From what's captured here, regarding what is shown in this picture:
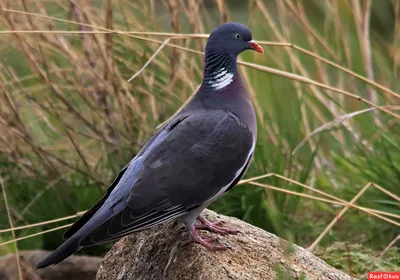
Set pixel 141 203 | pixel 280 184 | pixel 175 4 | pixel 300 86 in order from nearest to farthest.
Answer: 1. pixel 141 203
2. pixel 280 184
3. pixel 175 4
4. pixel 300 86

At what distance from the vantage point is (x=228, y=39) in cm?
414

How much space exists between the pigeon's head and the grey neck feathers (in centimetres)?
3

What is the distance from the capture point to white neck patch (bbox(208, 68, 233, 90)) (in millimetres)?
4094

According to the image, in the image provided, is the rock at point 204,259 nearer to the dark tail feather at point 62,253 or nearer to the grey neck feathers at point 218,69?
the dark tail feather at point 62,253

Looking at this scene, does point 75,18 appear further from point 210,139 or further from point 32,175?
point 210,139

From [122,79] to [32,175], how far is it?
844 mm

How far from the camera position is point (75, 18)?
5.43m

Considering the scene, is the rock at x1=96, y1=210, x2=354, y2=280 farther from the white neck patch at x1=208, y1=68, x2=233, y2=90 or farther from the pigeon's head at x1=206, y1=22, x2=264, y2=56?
the pigeon's head at x1=206, y1=22, x2=264, y2=56

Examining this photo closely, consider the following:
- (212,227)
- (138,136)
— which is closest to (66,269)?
(138,136)

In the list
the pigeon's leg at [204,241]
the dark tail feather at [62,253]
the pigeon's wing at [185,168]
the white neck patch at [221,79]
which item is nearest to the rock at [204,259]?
the pigeon's leg at [204,241]

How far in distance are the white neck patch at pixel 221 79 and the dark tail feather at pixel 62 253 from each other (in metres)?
1.10

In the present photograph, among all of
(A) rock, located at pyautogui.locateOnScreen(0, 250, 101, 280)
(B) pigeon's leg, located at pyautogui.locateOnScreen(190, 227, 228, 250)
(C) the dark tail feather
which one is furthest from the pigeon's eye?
(A) rock, located at pyautogui.locateOnScreen(0, 250, 101, 280)

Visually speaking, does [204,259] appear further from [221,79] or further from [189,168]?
[221,79]

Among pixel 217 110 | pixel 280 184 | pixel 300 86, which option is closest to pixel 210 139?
pixel 217 110
